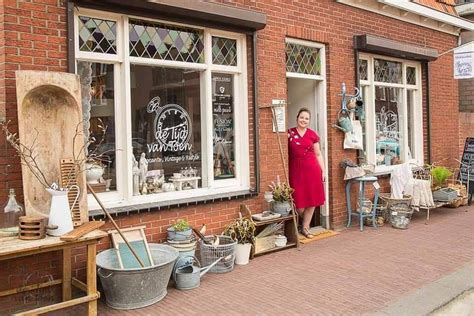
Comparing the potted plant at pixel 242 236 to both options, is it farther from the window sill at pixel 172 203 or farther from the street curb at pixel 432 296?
the street curb at pixel 432 296

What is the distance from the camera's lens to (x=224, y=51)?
6535 millimetres

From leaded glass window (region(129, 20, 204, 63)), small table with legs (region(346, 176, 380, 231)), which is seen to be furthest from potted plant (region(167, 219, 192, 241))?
small table with legs (region(346, 176, 380, 231))

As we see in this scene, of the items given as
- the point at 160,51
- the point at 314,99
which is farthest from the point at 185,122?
the point at 314,99

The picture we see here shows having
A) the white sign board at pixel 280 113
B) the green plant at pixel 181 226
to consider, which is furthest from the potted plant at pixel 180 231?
the white sign board at pixel 280 113

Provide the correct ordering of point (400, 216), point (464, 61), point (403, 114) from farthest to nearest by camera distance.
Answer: point (403, 114) → point (464, 61) → point (400, 216)

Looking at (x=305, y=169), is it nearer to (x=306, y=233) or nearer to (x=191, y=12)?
(x=306, y=233)

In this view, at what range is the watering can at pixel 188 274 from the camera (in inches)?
203

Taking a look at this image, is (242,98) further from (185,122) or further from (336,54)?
(336,54)

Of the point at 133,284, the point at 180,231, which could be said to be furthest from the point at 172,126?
the point at 133,284

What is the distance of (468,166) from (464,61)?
2177 mm

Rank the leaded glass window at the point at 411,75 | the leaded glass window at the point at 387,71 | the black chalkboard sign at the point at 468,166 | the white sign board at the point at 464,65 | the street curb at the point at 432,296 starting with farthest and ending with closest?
the black chalkboard sign at the point at 468,166 < the leaded glass window at the point at 411,75 < the white sign board at the point at 464,65 < the leaded glass window at the point at 387,71 < the street curb at the point at 432,296

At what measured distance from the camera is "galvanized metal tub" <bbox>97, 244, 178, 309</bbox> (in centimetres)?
→ 455

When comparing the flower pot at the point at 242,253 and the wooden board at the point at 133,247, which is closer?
the wooden board at the point at 133,247

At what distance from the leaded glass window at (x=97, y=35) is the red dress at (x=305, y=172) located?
3091mm
